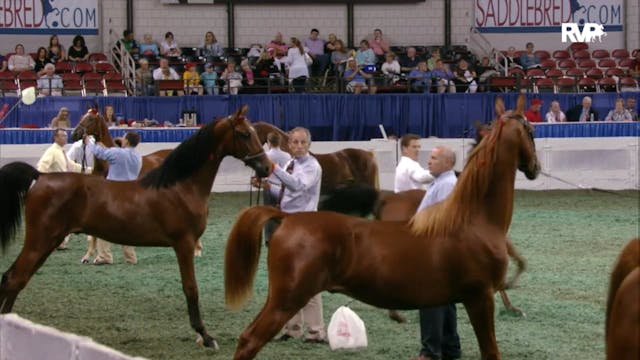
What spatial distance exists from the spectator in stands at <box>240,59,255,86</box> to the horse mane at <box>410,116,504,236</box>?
18155 millimetres

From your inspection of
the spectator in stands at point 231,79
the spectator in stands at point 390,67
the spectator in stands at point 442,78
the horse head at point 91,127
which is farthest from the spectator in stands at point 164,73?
the horse head at point 91,127

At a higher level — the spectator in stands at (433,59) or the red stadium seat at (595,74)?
the spectator in stands at (433,59)

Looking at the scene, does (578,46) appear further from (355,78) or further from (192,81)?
(192,81)

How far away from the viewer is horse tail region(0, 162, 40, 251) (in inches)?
411

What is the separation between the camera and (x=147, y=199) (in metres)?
10.2

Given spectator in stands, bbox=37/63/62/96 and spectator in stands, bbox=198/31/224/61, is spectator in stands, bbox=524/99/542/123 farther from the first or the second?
spectator in stands, bbox=37/63/62/96

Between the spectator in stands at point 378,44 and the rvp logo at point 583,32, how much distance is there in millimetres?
5805

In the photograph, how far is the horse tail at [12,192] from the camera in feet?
34.2

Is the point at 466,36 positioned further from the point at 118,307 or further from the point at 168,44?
the point at 118,307

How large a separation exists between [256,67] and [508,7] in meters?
8.94

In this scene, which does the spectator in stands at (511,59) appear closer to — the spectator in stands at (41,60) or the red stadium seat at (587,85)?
the red stadium seat at (587,85)

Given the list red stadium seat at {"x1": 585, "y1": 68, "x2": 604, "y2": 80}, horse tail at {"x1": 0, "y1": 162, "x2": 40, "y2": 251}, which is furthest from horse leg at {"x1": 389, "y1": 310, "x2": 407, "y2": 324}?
red stadium seat at {"x1": 585, "y1": 68, "x2": 604, "y2": 80}

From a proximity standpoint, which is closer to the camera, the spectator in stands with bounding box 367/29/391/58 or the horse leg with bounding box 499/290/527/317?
the horse leg with bounding box 499/290/527/317

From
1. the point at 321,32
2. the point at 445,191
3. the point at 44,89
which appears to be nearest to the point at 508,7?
the point at 321,32
